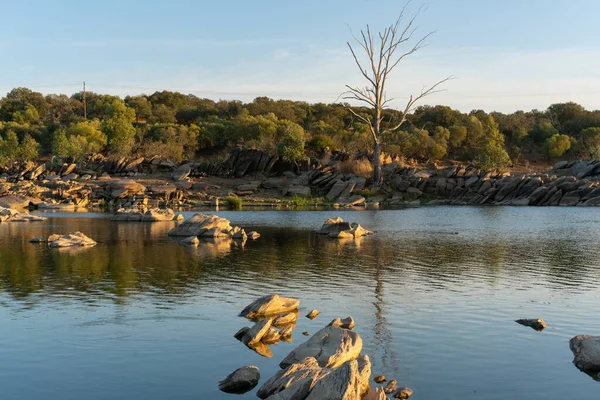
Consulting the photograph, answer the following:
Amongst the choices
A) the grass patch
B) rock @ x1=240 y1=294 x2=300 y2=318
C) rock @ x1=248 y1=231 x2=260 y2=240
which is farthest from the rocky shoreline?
rock @ x1=240 y1=294 x2=300 y2=318

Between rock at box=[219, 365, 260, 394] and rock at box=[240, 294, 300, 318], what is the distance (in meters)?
5.96

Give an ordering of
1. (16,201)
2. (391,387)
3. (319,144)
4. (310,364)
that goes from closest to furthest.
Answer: (310,364), (391,387), (16,201), (319,144)

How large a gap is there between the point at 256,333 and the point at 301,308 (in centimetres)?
416

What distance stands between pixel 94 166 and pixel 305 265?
67.7 m

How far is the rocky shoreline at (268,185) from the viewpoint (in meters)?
73.4

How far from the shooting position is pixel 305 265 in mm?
30688

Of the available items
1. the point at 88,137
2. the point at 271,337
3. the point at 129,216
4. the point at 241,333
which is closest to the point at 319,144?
the point at 88,137

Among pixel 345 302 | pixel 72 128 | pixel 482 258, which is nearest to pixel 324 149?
pixel 72 128

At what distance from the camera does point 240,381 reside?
13.8 meters

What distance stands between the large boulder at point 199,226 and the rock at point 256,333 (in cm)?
2534

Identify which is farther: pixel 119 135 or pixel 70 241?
pixel 119 135

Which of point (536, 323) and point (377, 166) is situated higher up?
point (377, 166)

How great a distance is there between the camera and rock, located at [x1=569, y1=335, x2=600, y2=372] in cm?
1494

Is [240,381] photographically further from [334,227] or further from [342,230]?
[334,227]
